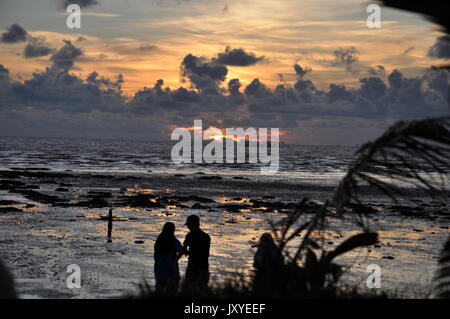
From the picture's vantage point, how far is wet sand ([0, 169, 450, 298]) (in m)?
13.9

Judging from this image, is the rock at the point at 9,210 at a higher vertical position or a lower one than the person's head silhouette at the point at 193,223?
lower

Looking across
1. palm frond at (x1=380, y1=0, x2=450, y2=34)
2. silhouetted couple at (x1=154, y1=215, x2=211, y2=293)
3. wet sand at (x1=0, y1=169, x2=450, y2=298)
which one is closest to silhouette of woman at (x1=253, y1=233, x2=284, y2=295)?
wet sand at (x1=0, y1=169, x2=450, y2=298)

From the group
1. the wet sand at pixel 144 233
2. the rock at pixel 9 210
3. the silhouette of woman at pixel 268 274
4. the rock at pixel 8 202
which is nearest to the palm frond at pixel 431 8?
the wet sand at pixel 144 233

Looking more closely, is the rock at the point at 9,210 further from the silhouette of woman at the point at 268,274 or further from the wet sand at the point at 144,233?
the silhouette of woman at the point at 268,274

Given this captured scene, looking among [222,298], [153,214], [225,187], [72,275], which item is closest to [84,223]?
[153,214]

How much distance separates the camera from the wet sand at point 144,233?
1392 centimetres

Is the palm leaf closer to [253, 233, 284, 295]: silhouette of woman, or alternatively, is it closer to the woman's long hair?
[253, 233, 284, 295]: silhouette of woman

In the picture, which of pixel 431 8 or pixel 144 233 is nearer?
pixel 431 8

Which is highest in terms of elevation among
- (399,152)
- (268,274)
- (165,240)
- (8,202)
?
(399,152)

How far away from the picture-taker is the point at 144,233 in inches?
856

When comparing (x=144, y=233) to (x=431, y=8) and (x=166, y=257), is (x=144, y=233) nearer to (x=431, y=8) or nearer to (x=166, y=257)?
(x=166, y=257)

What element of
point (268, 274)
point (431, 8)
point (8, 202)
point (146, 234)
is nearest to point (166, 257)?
point (268, 274)

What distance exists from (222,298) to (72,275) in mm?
9992

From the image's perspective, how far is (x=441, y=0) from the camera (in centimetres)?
539
